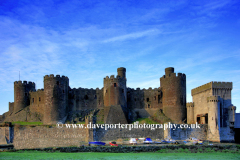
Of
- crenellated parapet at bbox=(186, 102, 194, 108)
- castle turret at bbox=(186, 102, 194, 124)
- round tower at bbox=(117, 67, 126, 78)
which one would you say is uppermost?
round tower at bbox=(117, 67, 126, 78)

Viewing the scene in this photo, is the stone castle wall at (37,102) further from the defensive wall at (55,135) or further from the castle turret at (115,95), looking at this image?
the castle turret at (115,95)

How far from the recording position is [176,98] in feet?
193

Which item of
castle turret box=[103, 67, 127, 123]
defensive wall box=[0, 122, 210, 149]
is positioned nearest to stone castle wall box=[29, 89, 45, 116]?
defensive wall box=[0, 122, 210, 149]

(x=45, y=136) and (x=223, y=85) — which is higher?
(x=223, y=85)

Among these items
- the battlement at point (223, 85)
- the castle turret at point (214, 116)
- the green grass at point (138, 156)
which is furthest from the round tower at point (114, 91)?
the green grass at point (138, 156)

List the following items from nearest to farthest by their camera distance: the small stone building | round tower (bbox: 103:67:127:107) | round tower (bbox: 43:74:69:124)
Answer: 1. the small stone building
2. round tower (bbox: 103:67:127:107)
3. round tower (bbox: 43:74:69:124)

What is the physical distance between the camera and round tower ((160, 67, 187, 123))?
58906 mm

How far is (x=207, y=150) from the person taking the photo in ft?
137

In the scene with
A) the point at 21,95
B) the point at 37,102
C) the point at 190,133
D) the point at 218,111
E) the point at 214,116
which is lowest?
the point at 190,133

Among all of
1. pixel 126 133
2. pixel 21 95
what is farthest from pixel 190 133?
pixel 21 95

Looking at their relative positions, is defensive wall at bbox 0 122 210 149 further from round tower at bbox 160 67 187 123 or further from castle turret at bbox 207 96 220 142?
round tower at bbox 160 67 187 123

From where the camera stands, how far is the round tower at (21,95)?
66.5 metres

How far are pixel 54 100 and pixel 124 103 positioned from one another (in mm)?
12648

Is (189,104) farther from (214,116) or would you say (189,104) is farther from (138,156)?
(138,156)
